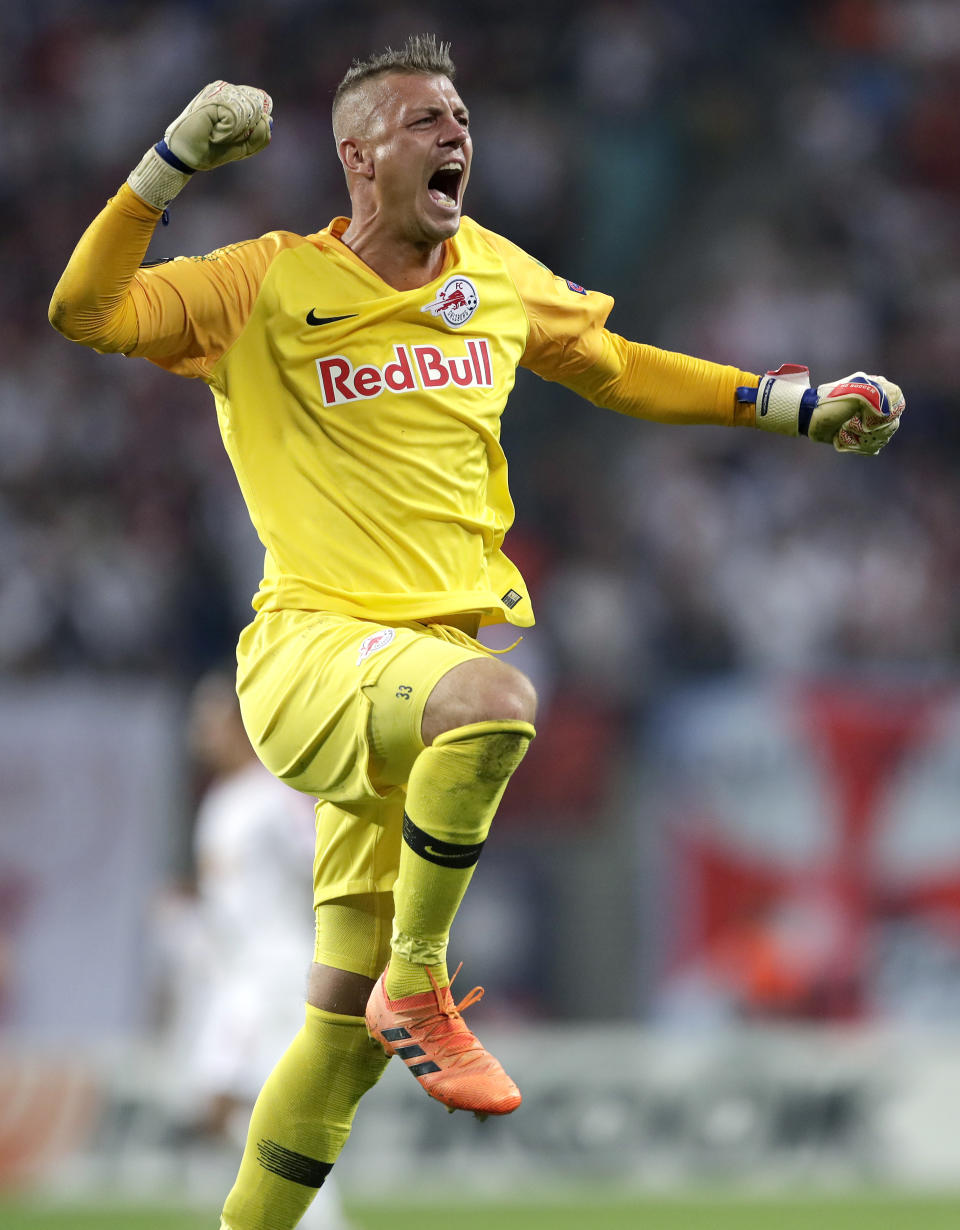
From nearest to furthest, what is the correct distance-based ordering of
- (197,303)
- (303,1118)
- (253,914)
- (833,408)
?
(197,303)
(303,1118)
(833,408)
(253,914)

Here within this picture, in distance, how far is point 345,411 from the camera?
437 centimetres

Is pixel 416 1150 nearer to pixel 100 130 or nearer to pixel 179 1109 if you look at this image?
pixel 179 1109

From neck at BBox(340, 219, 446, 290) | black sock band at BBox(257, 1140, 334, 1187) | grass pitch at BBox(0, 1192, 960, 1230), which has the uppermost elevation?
neck at BBox(340, 219, 446, 290)

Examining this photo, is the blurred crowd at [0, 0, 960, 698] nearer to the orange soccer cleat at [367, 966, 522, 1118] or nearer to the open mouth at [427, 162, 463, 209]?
the open mouth at [427, 162, 463, 209]

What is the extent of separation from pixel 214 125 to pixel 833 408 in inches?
66.5

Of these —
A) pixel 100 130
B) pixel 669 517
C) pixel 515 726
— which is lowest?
pixel 515 726

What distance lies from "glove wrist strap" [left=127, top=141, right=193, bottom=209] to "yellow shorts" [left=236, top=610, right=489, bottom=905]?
987mm

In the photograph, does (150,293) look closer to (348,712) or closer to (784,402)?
(348,712)

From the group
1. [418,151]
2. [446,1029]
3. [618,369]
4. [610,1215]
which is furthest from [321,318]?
[610,1215]

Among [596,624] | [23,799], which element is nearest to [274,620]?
[23,799]

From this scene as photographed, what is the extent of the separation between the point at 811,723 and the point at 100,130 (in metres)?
6.49

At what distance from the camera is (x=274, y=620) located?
14.4 ft

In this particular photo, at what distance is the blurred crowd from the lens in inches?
440

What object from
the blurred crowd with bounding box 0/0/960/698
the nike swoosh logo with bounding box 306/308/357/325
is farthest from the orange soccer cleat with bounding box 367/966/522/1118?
the blurred crowd with bounding box 0/0/960/698
